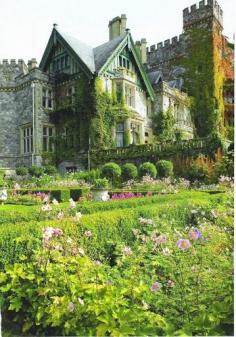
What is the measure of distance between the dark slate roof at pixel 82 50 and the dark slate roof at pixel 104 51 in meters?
0.29

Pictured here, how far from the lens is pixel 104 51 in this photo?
21.1m

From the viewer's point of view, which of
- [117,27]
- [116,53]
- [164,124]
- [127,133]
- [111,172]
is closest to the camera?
[111,172]

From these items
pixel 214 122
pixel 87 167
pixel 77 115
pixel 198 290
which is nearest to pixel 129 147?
pixel 87 167

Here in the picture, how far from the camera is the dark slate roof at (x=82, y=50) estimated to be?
20148 mm

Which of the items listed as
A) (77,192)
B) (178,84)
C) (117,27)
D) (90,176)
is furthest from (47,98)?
(77,192)

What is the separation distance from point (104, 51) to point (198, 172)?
35.0ft

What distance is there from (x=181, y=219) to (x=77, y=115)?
1471 cm

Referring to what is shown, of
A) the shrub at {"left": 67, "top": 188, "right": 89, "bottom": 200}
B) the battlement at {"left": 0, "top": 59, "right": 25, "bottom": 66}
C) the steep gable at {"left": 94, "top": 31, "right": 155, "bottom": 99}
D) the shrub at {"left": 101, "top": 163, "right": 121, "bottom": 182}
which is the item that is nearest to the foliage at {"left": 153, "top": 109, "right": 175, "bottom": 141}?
the steep gable at {"left": 94, "top": 31, "right": 155, "bottom": 99}

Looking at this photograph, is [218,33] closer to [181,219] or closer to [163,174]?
[163,174]

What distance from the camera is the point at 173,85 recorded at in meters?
26.1

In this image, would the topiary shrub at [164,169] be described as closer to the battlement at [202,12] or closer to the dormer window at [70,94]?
the dormer window at [70,94]

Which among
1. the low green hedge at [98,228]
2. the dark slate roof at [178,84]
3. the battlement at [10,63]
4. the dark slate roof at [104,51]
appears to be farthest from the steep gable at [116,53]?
the low green hedge at [98,228]

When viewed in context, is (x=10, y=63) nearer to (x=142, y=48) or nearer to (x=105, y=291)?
(x=142, y=48)

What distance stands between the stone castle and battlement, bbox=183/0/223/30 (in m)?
0.07
